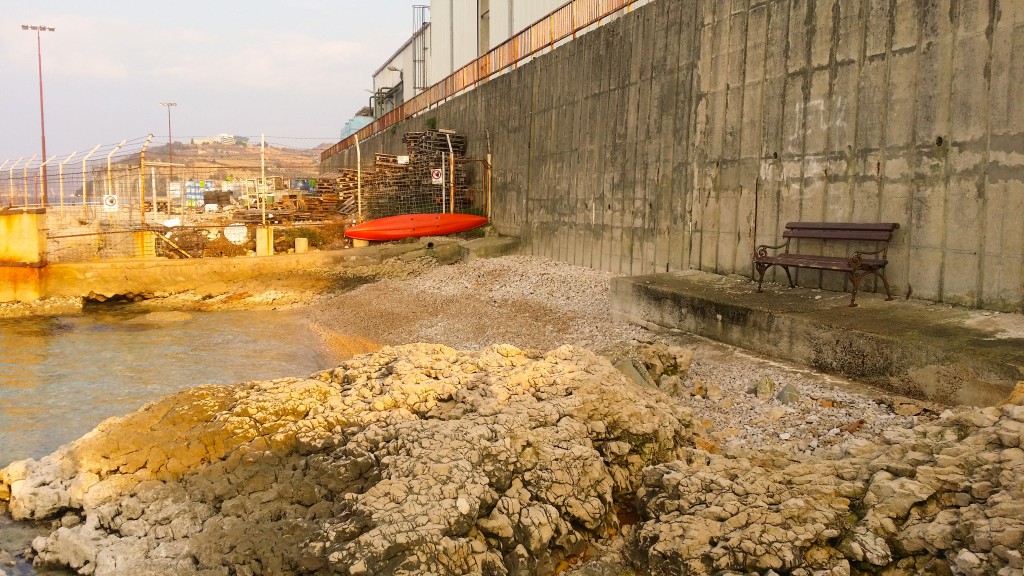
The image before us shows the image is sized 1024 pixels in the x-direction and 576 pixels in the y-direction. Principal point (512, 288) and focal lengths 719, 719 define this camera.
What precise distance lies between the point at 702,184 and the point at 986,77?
3.82 metres

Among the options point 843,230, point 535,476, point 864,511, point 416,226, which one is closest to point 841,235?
point 843,230

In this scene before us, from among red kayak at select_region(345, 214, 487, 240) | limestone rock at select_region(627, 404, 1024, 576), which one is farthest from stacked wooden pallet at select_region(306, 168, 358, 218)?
limestone rock at select_region(627, 404, 1024, 576)

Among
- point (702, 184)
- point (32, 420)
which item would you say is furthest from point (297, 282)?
point (702, 184)

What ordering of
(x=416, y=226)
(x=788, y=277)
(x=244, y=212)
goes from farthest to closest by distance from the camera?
(x=244, y=212) → (x=416, y=226) → (x=788, y=277)

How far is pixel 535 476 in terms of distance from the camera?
169 inches

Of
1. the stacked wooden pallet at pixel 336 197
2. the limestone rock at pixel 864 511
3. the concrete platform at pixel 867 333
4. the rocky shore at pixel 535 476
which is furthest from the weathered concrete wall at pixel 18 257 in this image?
the limestone rock at pixel 864 511

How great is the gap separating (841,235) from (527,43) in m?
11.0

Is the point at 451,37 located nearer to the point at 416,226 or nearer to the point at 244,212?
the point at 244,212

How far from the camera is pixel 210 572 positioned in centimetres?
399

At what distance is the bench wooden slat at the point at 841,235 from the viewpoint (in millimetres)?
6712

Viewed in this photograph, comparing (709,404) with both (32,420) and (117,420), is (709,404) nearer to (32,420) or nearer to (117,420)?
(117,420)

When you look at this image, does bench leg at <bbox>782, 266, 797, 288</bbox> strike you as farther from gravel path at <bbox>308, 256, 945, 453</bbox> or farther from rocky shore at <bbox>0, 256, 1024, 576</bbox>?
rocky shore at <bbox>0, 256, 1024, 576</bbox>

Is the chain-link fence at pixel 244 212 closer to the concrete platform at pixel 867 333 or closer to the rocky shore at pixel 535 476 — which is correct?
the concrete platform at pixel 867 333

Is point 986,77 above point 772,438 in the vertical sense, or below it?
above
